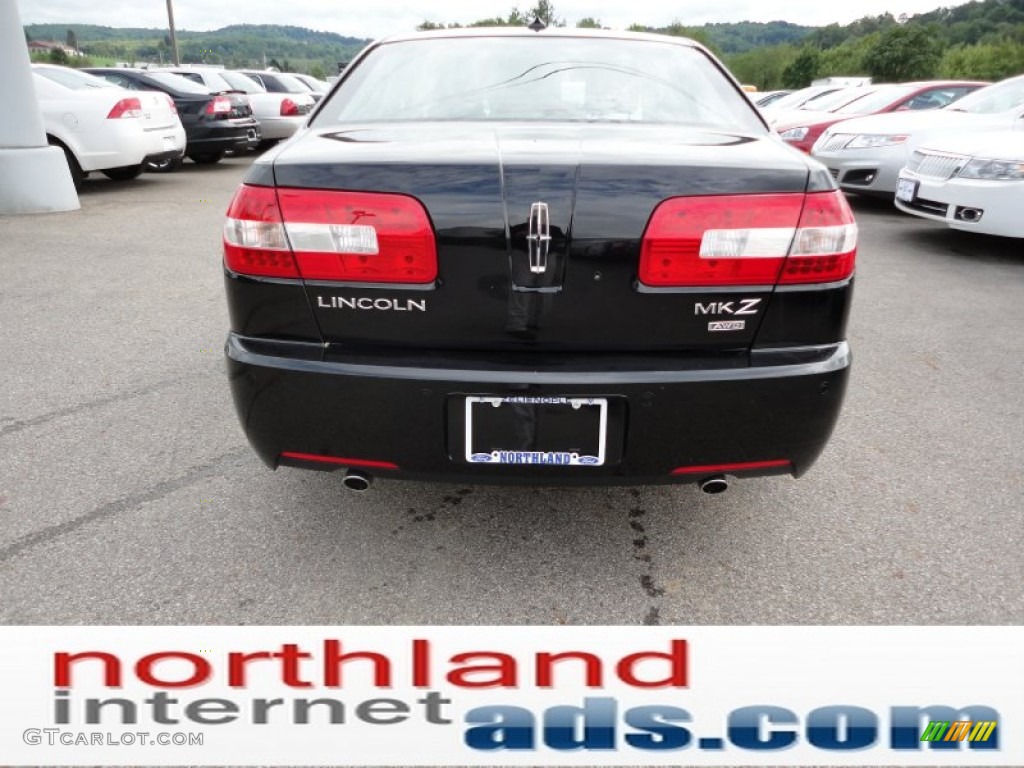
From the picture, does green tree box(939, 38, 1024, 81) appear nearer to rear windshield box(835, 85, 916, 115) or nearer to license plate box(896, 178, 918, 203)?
rear windshield box(835, 85, 916, 115)

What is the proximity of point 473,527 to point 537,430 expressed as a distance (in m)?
0.71

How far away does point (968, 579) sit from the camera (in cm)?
224

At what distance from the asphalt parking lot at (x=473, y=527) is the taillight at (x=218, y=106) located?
8244 millimetres

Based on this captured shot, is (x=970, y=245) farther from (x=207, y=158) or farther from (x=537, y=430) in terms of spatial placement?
(x=207, y=158)

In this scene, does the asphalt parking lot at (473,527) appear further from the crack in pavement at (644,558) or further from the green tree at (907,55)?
the green tree at (907,55)

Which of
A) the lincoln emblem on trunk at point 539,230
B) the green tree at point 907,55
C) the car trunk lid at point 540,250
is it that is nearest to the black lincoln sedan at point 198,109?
the car trunk lid at point 540,250

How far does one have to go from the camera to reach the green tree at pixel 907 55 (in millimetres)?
41562

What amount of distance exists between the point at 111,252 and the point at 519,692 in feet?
19.1

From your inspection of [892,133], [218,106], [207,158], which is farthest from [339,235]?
[207,158]

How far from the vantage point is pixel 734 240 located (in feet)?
6.11

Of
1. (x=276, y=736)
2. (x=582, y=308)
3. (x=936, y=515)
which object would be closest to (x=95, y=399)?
(x=276, y=736)

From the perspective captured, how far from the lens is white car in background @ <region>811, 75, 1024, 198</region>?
7.89 metres

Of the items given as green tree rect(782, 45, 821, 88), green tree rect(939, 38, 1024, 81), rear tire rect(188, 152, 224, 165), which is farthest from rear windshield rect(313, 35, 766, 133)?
green tree rect(782, 45, 821, 88)

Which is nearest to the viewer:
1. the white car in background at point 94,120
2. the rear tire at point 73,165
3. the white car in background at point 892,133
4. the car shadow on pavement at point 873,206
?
the white car in background at point 892,133
